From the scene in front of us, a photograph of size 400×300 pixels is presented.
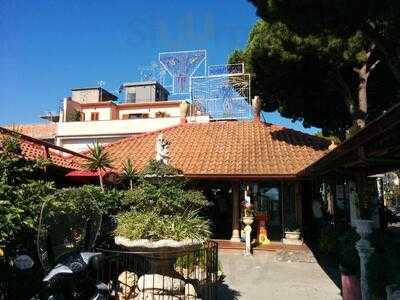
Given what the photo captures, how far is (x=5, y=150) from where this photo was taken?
763 centimetres

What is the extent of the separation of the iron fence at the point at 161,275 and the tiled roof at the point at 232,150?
25.2ft

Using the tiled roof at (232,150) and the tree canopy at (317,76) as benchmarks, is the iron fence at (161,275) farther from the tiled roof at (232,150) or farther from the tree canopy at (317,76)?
the tiled roof at (232,150)

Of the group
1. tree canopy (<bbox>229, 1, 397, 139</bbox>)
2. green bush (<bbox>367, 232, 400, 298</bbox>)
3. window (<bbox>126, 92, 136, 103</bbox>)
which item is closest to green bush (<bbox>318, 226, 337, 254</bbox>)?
tree canopy (<bbox>229, 1, 397, 139</bbox>)

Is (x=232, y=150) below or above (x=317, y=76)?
below

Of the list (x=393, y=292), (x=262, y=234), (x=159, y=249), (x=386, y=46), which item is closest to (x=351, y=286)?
(x=393, y=292)

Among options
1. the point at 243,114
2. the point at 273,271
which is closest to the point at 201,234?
the point at 273,271

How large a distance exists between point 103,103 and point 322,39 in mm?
28777

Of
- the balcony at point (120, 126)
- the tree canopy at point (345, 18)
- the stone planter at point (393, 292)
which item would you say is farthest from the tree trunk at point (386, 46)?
the balcony at point (120, 126)

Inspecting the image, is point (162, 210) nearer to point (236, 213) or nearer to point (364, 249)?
point (364, 249)

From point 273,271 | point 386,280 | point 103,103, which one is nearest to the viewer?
point 386,280

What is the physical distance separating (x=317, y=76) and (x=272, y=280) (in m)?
8.62

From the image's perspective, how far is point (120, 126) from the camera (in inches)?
1266

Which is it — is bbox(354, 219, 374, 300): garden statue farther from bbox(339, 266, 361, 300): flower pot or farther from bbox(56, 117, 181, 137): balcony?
bbox(56, 117, 181, 137): balcony

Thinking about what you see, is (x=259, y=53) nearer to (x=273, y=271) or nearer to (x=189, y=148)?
(x=189, y=148)
